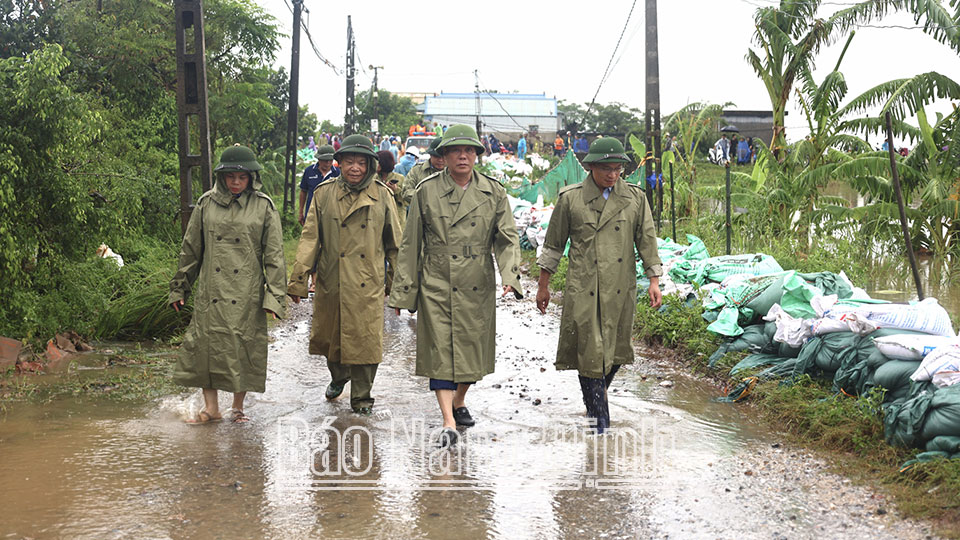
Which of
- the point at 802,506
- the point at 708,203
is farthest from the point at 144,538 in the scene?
the point at 708,203

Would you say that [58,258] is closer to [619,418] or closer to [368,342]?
[368,342]

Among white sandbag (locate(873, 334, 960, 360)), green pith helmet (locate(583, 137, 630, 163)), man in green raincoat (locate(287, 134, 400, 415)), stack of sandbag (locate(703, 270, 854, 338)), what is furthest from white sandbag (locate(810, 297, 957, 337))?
man in green raincoat (locate(287, 134, 400, 415))

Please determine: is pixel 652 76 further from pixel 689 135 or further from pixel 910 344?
pixel 910 344

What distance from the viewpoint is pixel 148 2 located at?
1498 centimetres

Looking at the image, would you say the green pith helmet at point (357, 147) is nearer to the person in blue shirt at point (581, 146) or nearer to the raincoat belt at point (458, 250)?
the raincoat belt at point (458, 250)

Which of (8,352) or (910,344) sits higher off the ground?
(910,344)

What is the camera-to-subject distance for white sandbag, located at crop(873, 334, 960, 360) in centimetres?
529

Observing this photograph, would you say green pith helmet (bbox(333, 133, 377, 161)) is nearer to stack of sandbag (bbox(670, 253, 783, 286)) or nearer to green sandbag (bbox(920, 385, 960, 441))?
green sandbag (bbox(920, 385, 960, 441))

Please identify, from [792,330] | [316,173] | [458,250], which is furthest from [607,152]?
[316,173]

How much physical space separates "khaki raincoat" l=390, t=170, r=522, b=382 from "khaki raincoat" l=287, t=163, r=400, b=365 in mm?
560

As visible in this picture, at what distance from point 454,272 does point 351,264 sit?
892 mm

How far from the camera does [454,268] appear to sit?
5.67 metres

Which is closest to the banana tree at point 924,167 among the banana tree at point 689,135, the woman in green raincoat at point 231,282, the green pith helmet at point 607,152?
the banana tree at point 689,135

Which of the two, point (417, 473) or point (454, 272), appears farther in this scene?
point (454, 272)
